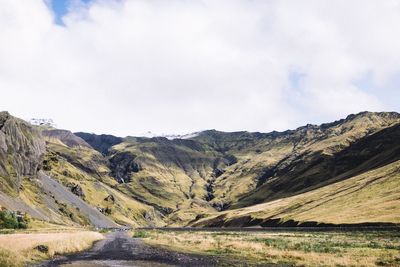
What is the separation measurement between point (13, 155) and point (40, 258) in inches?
6428

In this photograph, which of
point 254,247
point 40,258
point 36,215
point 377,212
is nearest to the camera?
point 40,258

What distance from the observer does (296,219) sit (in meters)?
195

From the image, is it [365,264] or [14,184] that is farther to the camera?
[14,184]

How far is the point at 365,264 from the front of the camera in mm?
45500

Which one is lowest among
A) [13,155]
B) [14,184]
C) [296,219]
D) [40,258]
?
[296,219]

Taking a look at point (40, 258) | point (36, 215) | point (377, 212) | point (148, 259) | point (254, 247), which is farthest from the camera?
point (36, 215)

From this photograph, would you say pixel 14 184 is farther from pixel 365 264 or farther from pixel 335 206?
pixel 365 264

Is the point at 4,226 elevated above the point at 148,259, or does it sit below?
above

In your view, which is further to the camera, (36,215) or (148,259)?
(36,215)

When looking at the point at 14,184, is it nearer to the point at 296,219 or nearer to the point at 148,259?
the point at 296,219

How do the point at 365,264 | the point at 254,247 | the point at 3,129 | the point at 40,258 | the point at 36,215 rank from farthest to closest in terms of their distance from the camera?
the point at 3,129 → the point at 36,215 → the point at 254,247 → the point at 40,258 → the point at 365,264

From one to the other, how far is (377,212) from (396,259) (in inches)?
4450

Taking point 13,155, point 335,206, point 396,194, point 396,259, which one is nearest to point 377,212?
point 396,194

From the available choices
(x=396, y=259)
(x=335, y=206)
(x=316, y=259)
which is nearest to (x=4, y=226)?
(x=316, y=259)
